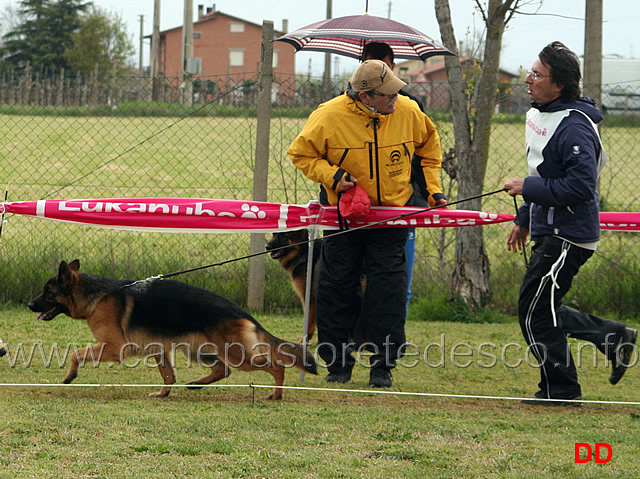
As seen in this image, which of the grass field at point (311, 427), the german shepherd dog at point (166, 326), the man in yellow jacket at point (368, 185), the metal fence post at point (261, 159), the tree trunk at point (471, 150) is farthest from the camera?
the tree trunk at point (471, 150)

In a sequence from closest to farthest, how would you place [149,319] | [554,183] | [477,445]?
[477,445] < [554,183] < [149,319]

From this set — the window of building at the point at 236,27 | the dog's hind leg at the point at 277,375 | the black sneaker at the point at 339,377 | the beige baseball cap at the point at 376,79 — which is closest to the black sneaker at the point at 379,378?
the black sneaker at the point at 339,377

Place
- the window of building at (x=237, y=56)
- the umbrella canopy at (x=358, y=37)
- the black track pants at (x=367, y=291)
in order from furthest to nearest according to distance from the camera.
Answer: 1. the window of building at (x=237, y=56)
2. the umbrella canopy at (x=358, y=37)
3. the black track pants at (x=367, y=291)

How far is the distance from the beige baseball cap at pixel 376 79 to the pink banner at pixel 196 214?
713 millimetres

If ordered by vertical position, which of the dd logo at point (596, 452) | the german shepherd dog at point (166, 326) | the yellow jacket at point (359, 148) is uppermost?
the yellow jacket at point (359, 148)

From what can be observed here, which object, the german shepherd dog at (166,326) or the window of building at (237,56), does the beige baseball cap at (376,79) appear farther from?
the window of building at (237,56)

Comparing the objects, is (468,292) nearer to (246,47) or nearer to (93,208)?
(93,208)

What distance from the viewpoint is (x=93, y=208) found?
191 inches

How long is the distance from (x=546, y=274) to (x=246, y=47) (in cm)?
6411

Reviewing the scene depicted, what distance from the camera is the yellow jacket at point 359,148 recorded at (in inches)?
184

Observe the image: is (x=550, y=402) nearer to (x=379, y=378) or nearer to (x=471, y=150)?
(x=379, y=378)

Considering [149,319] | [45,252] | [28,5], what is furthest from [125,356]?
[28,5]

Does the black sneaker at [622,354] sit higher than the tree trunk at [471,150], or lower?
lower

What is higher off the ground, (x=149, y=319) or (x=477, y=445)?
(x=149, y=319)
